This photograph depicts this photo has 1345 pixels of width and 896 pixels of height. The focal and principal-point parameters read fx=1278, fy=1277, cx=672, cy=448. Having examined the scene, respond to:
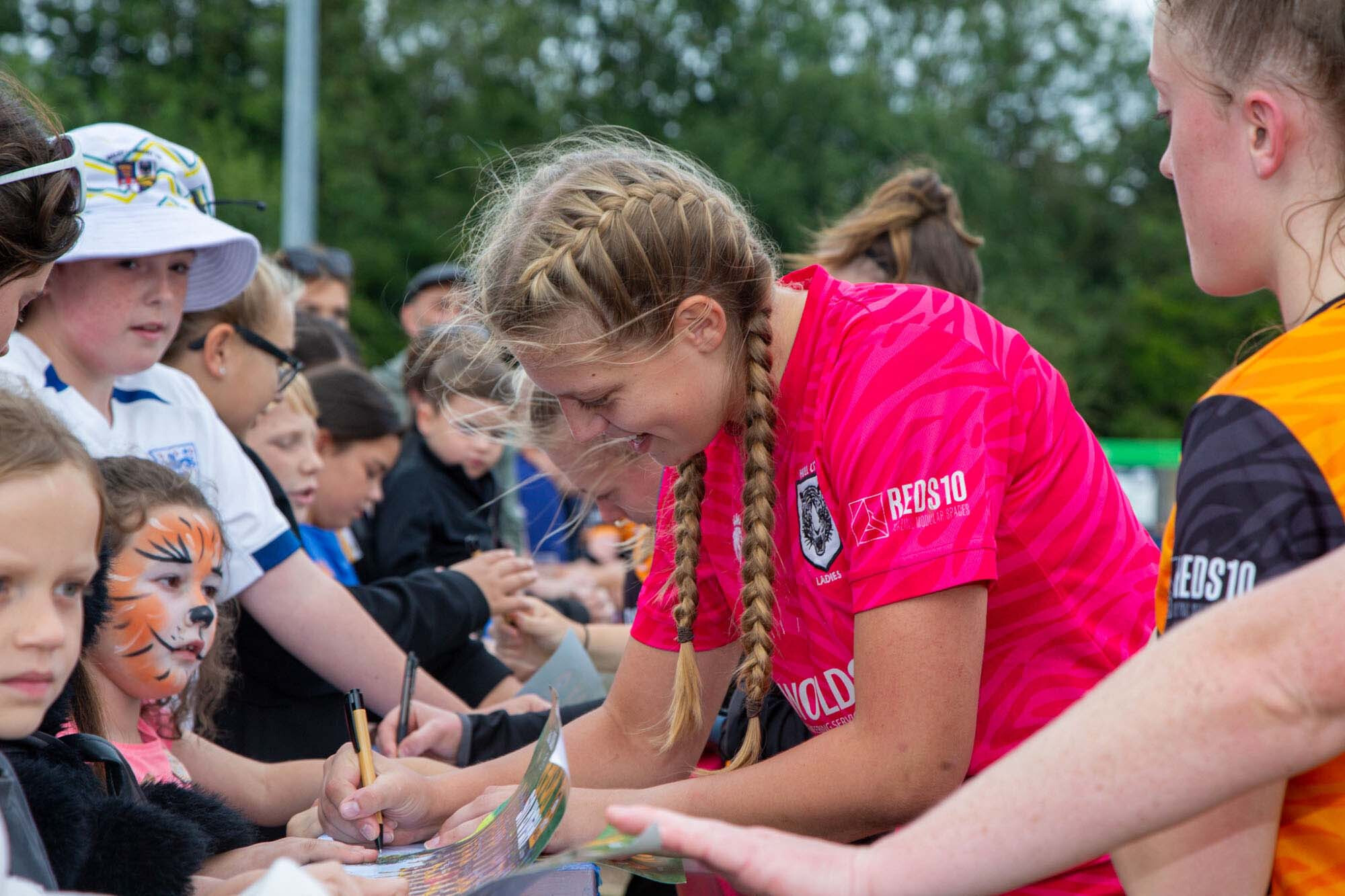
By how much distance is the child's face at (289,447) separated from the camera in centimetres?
382

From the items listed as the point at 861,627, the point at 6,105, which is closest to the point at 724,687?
the point at 861,627

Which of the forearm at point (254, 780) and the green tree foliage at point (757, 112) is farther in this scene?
the green tree foliage at point (757, 112)

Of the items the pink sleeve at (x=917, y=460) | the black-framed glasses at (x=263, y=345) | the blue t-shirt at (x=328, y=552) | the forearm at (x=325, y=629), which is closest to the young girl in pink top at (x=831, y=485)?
the pink sleeve at (x=917, y=460)

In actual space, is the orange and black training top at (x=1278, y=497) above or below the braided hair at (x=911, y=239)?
above

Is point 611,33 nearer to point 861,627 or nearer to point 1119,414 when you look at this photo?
point 1119,414

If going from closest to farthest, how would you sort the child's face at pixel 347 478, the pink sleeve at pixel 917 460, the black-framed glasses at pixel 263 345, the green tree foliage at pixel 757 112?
1. the pink sleeve at pixel 917 460
2. the black-framed glasses at pixel 263 345
3. the child's face at pixel 347 478
4. the green tree foliage at pixel 757 112

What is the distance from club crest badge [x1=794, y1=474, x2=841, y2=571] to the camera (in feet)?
5.94

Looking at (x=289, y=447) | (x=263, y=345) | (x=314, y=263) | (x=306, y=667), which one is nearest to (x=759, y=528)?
(x=306, y=667)

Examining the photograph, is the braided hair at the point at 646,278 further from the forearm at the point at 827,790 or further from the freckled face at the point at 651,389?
the forearm at the point at 827,790

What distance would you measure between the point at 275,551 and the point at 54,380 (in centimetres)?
57

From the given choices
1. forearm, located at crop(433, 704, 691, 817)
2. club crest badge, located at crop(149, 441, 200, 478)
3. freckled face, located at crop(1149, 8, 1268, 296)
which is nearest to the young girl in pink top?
forearm, located at crop(433, 704, 691, 817)

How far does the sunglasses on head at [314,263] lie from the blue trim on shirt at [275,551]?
340 cm

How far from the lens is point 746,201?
2.17m

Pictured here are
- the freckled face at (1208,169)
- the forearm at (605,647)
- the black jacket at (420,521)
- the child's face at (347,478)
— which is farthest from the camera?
the black jacket at (420,521)
